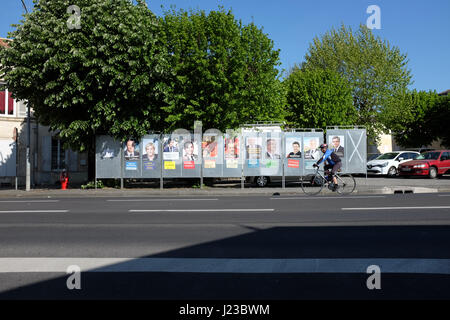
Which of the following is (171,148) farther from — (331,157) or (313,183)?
(331,157)

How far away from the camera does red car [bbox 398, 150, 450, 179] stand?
915 inches

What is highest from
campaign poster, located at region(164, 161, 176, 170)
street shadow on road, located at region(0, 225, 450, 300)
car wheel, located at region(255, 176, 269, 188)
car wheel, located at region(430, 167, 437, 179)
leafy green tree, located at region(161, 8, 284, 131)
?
leafy green tree, located at region(161, 8, 284, 131)

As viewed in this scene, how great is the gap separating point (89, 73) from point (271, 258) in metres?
13.8

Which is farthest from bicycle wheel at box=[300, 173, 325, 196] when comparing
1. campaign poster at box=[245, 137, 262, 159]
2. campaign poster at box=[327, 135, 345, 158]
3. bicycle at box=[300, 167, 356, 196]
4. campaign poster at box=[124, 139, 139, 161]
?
campaign poster at box=[124, 139, 139, 161]

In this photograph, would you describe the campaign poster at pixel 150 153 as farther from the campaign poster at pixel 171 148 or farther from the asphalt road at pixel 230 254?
the asphalt road at pixel 230 254

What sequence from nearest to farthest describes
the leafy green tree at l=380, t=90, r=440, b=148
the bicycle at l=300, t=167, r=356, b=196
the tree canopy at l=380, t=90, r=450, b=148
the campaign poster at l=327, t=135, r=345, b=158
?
1. the bicycle at l=300, t=167, r=356, b=196
2. the campaign poster at l=327, t=135, r=345, b=158
3. the tree canopy at l=380, t=90, r=450, b=148
4. the leafy green tree at l=380, t=90, r=440, b=148

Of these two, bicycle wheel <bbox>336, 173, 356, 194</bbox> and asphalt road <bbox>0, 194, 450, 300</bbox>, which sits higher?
bicycle wheel <bbox>336, 173, 356, 194</bbox>

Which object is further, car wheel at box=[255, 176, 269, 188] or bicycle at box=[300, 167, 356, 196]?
car wheel at box=[255, 176, 269, 188]

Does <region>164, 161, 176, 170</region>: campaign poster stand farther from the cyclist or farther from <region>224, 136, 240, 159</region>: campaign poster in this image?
the cyclist

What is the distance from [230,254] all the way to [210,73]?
43.0 ft

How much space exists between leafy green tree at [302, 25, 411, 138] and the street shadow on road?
1252 inches

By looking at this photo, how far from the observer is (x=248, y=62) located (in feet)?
62.8
